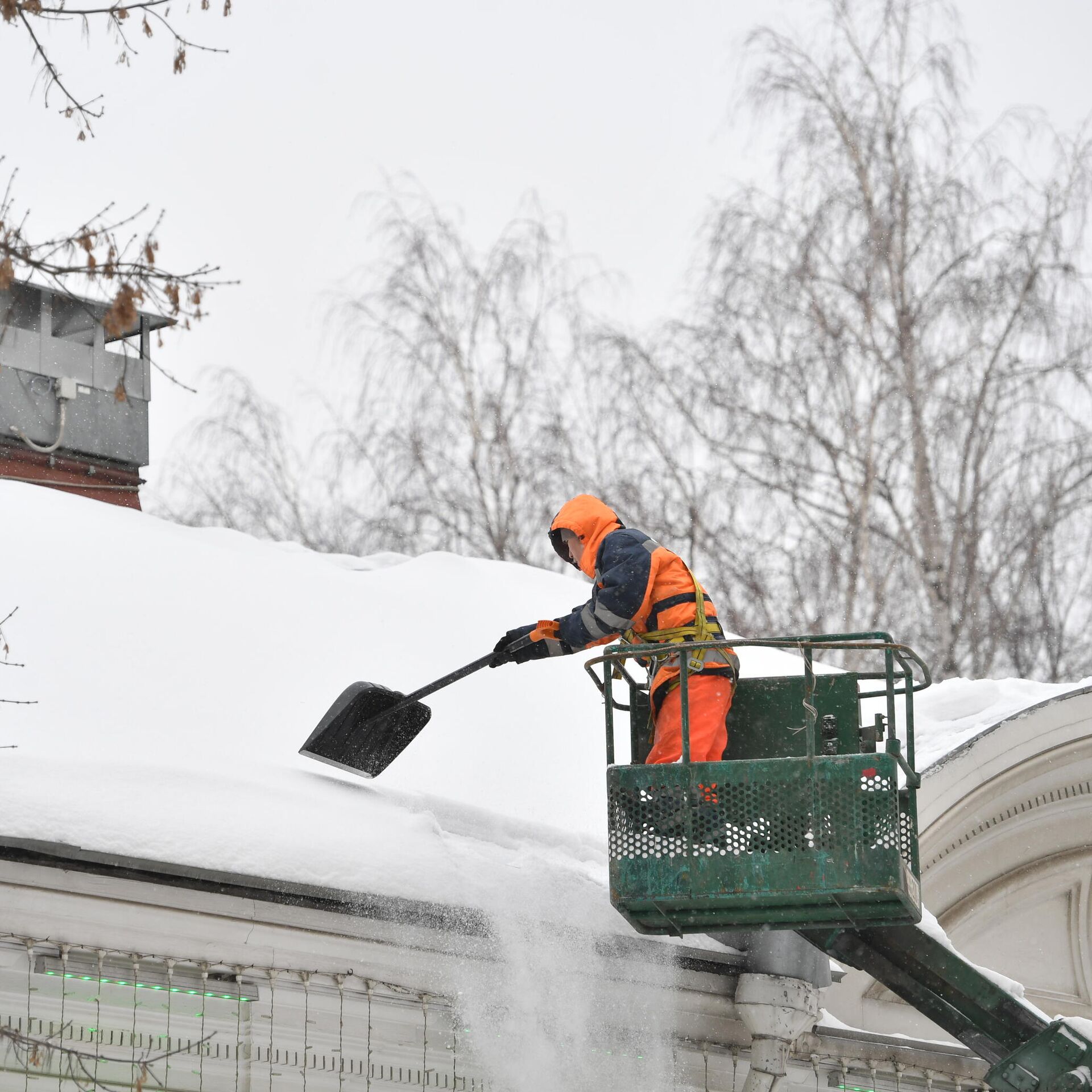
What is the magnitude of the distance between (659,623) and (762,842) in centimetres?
102

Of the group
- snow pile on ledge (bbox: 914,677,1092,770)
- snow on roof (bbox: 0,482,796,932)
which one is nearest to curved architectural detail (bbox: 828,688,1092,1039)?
snow pile on ledge (bbox: 914,677,1092,770)

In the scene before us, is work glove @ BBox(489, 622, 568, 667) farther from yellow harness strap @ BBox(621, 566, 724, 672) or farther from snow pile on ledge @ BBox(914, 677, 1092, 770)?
snow pile on ledge @ BBox(914, 677, 1092, 770)

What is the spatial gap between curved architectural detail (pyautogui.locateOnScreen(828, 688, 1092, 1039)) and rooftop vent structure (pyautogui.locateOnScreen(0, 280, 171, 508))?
6363 mm

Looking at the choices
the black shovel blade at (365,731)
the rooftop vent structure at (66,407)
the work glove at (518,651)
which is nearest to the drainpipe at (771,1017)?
the work glove at (518,651)

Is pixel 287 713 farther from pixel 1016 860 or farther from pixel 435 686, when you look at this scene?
pixel 1016 860

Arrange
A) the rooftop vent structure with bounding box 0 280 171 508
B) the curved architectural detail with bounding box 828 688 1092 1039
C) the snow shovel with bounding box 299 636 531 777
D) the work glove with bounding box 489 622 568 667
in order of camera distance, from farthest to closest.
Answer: the rooftop vent structure with bounding box 0 280 171 508 → the curved architectural detail with bounding box 828 688 1092 1039 → the snow shovel with bounding box 299 636 531 777 → the work glove with bounding box 489 622 568 667

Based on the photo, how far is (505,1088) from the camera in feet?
20.3

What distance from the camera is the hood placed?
6.63 m

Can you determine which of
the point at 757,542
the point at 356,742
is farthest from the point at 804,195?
the point at 356,742

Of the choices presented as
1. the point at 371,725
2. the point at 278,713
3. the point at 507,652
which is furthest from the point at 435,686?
the point at 278,713

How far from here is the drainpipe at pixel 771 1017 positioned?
678cm

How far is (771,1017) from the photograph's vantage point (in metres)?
6.77

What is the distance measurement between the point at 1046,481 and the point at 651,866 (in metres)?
16.3

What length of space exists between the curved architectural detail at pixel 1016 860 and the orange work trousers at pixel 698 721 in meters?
Answer: 1.91
